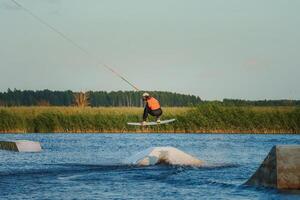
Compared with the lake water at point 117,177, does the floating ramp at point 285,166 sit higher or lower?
higher

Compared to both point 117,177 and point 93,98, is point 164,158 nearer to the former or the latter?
point 117,177

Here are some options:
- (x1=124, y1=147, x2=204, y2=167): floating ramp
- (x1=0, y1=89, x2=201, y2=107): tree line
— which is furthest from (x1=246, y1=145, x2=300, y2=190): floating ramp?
(x1=0, y1=89, x2=201, y2=107): tree line

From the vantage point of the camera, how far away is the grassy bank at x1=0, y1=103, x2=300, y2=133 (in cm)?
5138

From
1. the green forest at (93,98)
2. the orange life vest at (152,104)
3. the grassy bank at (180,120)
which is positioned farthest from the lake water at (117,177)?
the green forest at (93,98)

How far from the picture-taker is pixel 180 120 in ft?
175

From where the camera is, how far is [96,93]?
482ft

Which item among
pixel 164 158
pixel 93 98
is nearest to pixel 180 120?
pixel 164 158

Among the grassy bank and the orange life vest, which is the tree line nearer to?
the grassy bank

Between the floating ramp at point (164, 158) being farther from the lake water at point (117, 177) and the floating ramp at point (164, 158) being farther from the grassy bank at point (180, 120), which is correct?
the grassy bank at point (180, 120)

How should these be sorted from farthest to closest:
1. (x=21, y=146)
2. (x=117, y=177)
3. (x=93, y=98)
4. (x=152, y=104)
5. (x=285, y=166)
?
(x=93, y=98) < (x=21, y=146) < (x=117, y=177) < (x=152, y=104) < (x=285, y=166)

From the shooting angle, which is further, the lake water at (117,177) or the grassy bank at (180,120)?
the grassy bank at (180,120)

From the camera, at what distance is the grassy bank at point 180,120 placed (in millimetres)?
51375

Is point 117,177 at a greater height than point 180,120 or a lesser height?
lesser

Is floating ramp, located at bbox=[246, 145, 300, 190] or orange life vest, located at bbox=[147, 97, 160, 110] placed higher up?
orange life vest, located at bbox=[147, 97, 160, 110]
